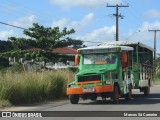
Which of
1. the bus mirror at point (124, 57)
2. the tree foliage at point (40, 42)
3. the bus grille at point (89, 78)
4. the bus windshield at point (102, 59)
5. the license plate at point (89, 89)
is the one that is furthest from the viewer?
the tree foliage at point (40, 42)

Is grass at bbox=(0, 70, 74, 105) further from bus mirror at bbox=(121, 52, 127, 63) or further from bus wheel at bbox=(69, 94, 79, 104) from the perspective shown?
bus mirror at bbox=(121, 52, 127, 63)

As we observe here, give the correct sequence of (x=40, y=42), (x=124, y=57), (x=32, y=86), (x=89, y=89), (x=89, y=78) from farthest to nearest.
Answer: (x=40, y=42)
(x=32, y=86)
(x=124, y=57)
(x=89, y=78)
(x=89, y=89)

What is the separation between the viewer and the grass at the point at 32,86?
20.1 m

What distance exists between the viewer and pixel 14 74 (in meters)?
22.2

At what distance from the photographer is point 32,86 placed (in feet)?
72.0

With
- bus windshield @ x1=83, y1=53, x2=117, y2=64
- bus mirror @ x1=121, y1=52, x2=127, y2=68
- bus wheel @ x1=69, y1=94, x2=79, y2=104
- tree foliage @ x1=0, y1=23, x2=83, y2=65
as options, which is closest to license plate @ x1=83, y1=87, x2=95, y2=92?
bus wheel @ x1=69, y1=94, x2=79, y2=104

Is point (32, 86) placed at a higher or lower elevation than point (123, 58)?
lower

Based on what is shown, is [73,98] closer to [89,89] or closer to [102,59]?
[89,89]

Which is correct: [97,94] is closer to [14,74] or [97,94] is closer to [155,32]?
[14,74]

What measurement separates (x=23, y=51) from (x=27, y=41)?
124 cm

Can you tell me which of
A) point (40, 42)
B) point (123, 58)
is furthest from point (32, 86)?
point (40, 42)

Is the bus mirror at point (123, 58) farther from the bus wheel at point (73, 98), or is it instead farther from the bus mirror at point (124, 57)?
the bus wheel at point (73, 98)

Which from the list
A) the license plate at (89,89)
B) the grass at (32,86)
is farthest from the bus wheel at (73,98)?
the grass at (32,86)

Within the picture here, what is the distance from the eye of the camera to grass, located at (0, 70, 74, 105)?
2008 centimetres
